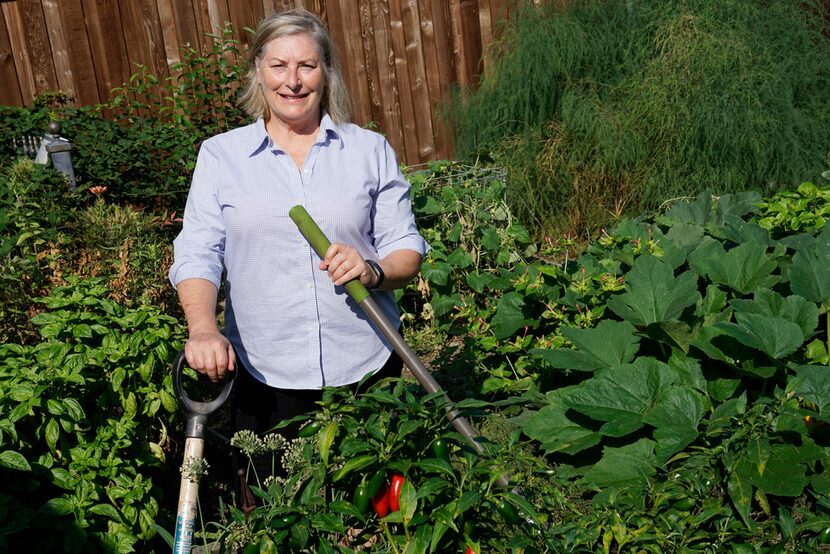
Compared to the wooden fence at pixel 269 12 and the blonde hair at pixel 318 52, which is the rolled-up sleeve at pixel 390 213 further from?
the wooden fence at pixel 269 12

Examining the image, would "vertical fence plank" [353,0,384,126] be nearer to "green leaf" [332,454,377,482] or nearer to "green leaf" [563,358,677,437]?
"green leaf" [563,358,677,437]

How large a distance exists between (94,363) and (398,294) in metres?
2.27

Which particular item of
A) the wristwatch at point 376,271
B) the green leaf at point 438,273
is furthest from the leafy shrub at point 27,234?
the wristwatch at point 376,271

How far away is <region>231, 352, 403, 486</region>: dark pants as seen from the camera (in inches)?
101

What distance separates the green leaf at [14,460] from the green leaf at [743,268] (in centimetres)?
239

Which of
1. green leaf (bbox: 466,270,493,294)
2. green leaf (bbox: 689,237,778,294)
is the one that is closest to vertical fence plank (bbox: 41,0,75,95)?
green leaf (bbox: 466,270,493,294)

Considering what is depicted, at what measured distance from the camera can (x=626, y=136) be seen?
6102 mm

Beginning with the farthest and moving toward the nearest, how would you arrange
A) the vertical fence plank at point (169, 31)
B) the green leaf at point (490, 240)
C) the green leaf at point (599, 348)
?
the vertical fence plank at point (169, 31) → the green leaf at point (490, 240) → the green leaf at point (599, 348)

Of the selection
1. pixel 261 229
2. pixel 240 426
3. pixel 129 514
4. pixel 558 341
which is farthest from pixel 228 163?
pixel 558 341

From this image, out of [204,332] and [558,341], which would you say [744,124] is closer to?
[558,341]

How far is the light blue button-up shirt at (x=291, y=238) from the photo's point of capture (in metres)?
2.48

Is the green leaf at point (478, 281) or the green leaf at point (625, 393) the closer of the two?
the green leaf at point (625, 393)

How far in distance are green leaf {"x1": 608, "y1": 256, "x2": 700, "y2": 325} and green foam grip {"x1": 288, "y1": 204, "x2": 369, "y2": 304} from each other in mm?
1391

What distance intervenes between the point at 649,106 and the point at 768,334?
3.40 m
